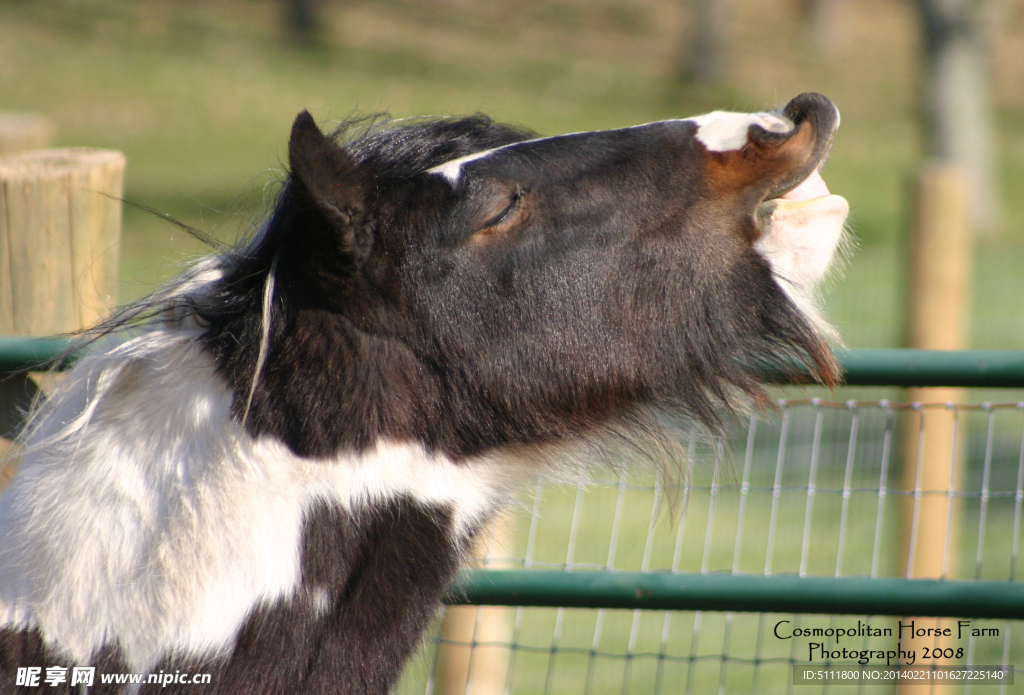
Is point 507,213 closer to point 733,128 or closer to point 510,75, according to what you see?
point 733,128

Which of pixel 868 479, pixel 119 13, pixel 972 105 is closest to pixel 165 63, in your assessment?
pixel 119 13

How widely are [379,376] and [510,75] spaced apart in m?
21.5

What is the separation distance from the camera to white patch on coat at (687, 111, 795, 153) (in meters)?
1.73

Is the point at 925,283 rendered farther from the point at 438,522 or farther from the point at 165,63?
the point at 165,63

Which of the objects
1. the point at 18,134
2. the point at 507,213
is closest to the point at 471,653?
the point at 507,213

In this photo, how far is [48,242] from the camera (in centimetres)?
223

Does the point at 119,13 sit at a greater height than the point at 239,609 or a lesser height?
greater

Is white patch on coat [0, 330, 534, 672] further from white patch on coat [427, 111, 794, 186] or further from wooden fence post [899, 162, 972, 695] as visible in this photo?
wooden fence post [899, 162, 972, 695]

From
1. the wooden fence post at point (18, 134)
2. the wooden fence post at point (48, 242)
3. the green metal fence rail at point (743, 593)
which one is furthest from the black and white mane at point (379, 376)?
the wooden fence post at point (18, 134)

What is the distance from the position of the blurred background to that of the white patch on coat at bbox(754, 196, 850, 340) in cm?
853

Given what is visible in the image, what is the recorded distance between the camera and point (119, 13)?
23188 mm

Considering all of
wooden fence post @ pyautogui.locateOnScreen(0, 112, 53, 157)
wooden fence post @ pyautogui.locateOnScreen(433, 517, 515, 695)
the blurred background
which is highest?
the blurred background

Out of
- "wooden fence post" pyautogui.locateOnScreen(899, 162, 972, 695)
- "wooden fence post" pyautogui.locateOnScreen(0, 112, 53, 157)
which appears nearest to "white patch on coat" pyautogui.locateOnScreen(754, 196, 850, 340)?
"wooden fence post" pyautogui.locateOnScreen(899, 162, 972, 695)

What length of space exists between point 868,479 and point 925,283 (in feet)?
6.18
